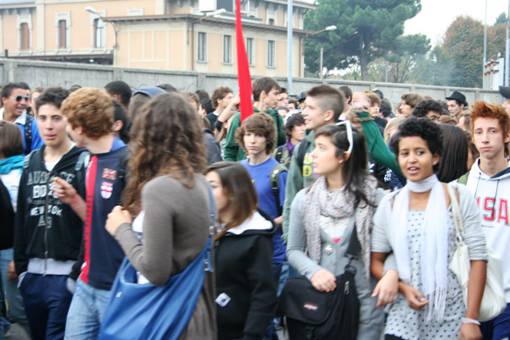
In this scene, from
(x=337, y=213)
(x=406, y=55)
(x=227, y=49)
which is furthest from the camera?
(x=406, y=55)

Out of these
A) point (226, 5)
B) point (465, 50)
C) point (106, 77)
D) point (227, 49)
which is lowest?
point (106, 77)

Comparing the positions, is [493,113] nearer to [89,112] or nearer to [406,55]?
[89,112]

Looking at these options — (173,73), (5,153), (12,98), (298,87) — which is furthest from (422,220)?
(298,87)

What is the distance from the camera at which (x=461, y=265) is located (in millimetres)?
4551

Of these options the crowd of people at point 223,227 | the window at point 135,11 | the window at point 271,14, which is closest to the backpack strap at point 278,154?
the crowd of people at point 223,227

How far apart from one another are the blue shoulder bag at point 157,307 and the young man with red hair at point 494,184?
6.76ft

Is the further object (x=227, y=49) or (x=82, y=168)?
(x=227, y=49)

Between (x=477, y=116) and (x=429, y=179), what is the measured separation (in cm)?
107

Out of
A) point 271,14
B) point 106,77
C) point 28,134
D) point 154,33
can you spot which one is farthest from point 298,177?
point 271,14

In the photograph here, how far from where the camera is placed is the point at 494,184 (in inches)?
213

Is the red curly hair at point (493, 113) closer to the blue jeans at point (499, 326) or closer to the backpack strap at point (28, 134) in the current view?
the blue jeans at point (499, 326)

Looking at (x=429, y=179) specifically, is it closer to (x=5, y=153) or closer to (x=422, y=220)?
(x=422, y=220)

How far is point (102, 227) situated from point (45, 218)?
627 mm

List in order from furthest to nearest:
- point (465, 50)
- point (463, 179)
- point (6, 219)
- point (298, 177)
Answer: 1. point (465, 50)
2. point (298, 177)
3. point (6, 219)
4. point (463, 179)
